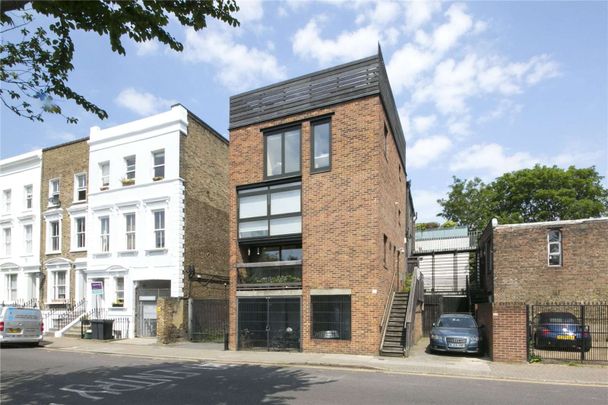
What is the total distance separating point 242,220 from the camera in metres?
19.1

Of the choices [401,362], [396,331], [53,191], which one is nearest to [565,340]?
[396,331]

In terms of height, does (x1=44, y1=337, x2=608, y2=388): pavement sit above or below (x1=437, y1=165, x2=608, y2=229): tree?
below

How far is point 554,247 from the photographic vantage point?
22516mm

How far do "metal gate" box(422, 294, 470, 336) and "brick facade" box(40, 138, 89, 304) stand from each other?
710 inches

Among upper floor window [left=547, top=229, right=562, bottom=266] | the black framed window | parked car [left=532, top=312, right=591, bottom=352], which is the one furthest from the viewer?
upper floor window [left=547, top=229, right=562, bottom=266]

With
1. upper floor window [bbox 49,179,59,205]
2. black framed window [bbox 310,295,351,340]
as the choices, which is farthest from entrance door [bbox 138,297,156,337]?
black framed window [bbox 310,295,351,340]

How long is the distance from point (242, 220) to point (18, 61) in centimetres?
1119

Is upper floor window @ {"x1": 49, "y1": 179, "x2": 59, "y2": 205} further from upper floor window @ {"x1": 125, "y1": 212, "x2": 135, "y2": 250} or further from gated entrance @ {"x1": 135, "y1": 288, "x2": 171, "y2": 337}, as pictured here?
gated entrance @ {"x1": 135, "y1": 288, "x2": 171, "y2": 337}

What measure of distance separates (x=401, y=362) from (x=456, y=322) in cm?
397

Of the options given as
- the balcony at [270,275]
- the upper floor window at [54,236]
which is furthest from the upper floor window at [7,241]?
the balcony at [270,275]

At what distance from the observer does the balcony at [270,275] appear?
1791cm

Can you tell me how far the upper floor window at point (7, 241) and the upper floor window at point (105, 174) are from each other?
27.3ft

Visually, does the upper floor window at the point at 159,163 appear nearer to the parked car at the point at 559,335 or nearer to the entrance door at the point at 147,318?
the entrance door at the point at 147,318

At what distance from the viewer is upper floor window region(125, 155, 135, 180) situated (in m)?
25.6
